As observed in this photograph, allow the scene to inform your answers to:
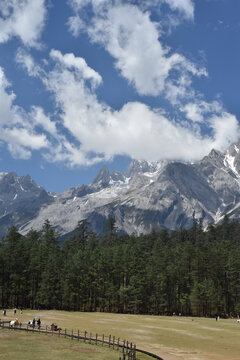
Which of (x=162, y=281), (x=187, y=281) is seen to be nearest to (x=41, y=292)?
(x=162, y=281)

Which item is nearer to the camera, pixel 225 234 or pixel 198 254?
pixel 198 254

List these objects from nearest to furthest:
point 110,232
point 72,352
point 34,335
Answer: point 72,352, point 34,335, point 110,232

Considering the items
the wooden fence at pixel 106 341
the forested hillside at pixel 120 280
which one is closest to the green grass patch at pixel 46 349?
the wooden fence at pixel 106 341

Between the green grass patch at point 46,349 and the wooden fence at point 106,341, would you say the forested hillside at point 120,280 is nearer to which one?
the wooden fence at point 106,341

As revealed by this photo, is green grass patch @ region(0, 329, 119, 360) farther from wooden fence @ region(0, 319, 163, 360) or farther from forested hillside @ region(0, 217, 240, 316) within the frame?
forested hillside @ region(0, 217, 240, 316)

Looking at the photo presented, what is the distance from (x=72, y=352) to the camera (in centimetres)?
3769

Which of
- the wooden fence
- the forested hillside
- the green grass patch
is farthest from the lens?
the forested hillside

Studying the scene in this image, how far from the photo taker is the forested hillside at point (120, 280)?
99938mm

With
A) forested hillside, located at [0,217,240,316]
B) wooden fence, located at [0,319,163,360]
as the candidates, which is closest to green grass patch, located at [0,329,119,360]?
wooden fence, located at [0,319,163,360]

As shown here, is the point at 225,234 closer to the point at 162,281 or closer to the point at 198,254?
the point at 198,254

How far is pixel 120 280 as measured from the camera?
11125 cm

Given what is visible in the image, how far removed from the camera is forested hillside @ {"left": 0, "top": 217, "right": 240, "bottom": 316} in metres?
99.9

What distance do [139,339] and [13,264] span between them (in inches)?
2422

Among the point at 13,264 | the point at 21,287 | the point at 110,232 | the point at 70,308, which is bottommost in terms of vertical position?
the point at 70,308
